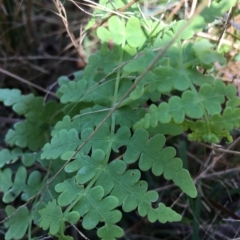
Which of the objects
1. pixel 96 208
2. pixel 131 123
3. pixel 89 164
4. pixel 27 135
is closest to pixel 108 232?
pixel 96 208

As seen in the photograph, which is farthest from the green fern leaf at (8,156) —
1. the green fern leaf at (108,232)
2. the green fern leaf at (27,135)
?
the green fern leaf at (108,232)

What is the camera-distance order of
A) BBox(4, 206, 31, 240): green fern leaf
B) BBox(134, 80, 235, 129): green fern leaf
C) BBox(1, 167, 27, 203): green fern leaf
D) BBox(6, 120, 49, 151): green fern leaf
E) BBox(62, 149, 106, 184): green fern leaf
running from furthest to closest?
BBox(6, 120, 49, 151): green fern leaf < BBox(1, 167, 27, 203): green fern leaf < BBox(4, 206, 31, 240): green fern leaf < BBox(62, 149, 106, 184): green fern leaf < BBox(134, 80, 235, 129): green fern leaf

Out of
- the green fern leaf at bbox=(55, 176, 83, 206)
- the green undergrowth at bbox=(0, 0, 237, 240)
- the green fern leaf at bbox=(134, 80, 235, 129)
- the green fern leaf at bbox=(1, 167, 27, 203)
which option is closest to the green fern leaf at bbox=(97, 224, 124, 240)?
the green undergrowth at bbox=(0, 0, 237, 240)

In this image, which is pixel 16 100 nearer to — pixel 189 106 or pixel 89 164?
pixel 89 164

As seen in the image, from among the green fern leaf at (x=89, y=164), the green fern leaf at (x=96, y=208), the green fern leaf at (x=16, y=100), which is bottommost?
the green fern leaf at (x=16, y=100)

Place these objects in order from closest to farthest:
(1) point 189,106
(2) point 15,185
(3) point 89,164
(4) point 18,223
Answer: (1) point 189,106 < (3) point 89,164 < (4) point 18,223 < (2) point 15,185

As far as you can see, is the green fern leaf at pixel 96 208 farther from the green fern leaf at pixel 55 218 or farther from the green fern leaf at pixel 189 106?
the green fern leaf at pixel 189 106

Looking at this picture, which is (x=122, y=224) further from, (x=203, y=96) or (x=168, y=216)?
(x=203, y=96)

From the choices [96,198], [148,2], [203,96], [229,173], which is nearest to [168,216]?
[96,198]

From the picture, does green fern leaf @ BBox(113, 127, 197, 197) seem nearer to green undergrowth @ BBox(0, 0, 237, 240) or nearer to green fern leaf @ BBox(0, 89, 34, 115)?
green undergrowth @ BBox(0, 0, 237, 240)
